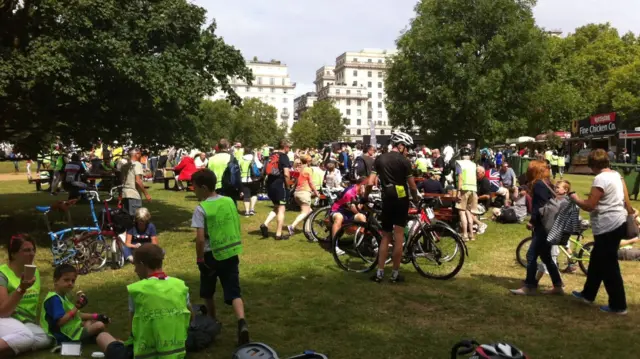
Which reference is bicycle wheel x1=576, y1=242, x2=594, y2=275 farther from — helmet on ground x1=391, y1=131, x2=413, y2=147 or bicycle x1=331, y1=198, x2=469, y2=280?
helmet on ground x1=391, y1=131, x2=413, y2=147

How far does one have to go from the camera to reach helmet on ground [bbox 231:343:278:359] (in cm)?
421

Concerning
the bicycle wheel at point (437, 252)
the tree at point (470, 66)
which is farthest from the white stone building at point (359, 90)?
the bicycle wheel at point (437, 252)

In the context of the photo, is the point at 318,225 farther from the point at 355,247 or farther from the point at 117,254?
the point at 117,254

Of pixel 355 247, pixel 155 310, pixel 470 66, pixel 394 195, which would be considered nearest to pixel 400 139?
pixel 394 195

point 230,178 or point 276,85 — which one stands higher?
point 276,85

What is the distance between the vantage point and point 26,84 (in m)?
8.74

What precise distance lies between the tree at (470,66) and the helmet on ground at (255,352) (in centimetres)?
3014

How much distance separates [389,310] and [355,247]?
6.63 ft

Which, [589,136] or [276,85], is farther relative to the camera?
[276,85]

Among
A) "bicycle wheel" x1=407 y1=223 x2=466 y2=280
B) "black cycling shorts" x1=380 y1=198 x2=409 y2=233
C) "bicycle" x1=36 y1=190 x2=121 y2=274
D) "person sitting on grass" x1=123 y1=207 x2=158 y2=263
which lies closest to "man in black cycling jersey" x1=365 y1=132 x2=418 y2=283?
"black cycling shorts" x1=380 y1=198 x2=409 y2=233

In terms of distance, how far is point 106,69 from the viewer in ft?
31.4

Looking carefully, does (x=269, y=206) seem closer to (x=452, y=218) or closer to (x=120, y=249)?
(x=452, y=218)

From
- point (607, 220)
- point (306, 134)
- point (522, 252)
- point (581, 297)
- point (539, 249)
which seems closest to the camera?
point (607, 220)

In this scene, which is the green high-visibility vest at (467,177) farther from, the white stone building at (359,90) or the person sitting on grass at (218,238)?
the white stone building at (359,90)
